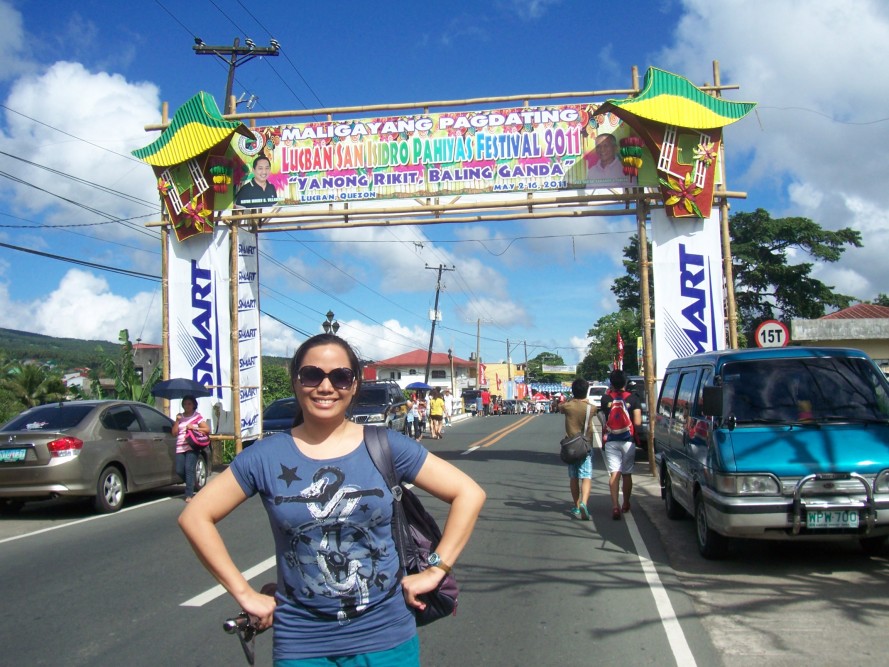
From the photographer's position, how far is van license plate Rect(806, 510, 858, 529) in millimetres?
6824

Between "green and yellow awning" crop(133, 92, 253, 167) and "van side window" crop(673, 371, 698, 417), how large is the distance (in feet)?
34.0

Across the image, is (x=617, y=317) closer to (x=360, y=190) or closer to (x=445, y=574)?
(x=360, y=190)

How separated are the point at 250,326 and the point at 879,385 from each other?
1257 cm

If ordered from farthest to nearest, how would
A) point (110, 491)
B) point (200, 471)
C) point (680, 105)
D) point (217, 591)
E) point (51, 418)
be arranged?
point (680, 105), point (200, 471), point (110, 491), point (51, 418), point (217, 591)

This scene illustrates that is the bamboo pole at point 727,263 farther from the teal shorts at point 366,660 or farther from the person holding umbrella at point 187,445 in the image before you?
the teal shorts at point 366,660

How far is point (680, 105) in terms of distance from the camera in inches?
595

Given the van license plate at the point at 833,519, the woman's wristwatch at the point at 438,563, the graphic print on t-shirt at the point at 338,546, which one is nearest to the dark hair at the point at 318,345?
the graphic print on t-shirt at the point at 338,546

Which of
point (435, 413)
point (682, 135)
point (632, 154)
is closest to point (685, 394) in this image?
point (632, 154)

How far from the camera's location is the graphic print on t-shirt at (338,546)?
271cm

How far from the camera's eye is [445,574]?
9.32 ft

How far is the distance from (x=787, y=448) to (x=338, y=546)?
553 centimetres

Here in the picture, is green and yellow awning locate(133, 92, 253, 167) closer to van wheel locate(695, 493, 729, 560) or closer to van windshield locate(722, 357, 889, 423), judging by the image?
van windshield locate(722, 357, 889, 423)

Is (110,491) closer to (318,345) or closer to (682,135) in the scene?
(318,345)

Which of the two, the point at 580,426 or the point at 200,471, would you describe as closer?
the point at 580,426
